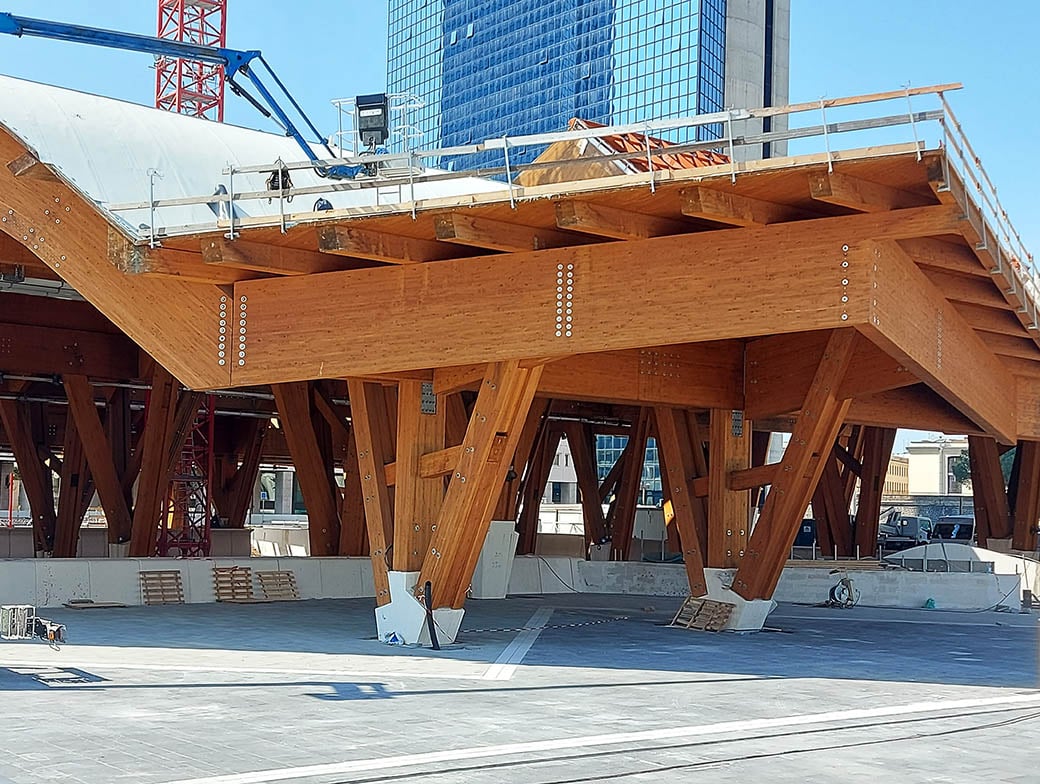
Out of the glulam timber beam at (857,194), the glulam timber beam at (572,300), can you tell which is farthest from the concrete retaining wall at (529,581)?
the glulam timber beam at (857,194)

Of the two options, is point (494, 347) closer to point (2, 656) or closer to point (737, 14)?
point (2, 656)

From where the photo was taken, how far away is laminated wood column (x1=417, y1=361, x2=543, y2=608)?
2030 cm

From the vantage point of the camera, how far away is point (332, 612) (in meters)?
27.3

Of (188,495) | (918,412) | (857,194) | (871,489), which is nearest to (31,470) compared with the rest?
(188,495)

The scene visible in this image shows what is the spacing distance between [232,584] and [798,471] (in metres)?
13.1

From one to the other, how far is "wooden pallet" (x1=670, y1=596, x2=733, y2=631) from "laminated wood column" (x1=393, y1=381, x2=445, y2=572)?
6.65m

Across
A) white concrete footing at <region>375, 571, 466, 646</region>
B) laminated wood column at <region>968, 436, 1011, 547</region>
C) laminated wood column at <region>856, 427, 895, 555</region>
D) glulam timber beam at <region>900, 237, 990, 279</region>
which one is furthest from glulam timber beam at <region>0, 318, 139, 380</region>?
laminated wood column at <region>968, 436, 1011, 547</region>

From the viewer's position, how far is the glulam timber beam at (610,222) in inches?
700

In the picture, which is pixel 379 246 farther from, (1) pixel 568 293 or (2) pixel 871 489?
(2) pixel 871 489

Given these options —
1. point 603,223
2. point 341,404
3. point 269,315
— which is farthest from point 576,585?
point 603,223

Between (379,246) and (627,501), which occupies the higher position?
(379,246)

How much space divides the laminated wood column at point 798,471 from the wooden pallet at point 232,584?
11083 millimetres

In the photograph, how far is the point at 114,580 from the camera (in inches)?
1077

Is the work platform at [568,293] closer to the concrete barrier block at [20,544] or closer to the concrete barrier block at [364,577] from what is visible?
the concrete barrier block at [364,577]
